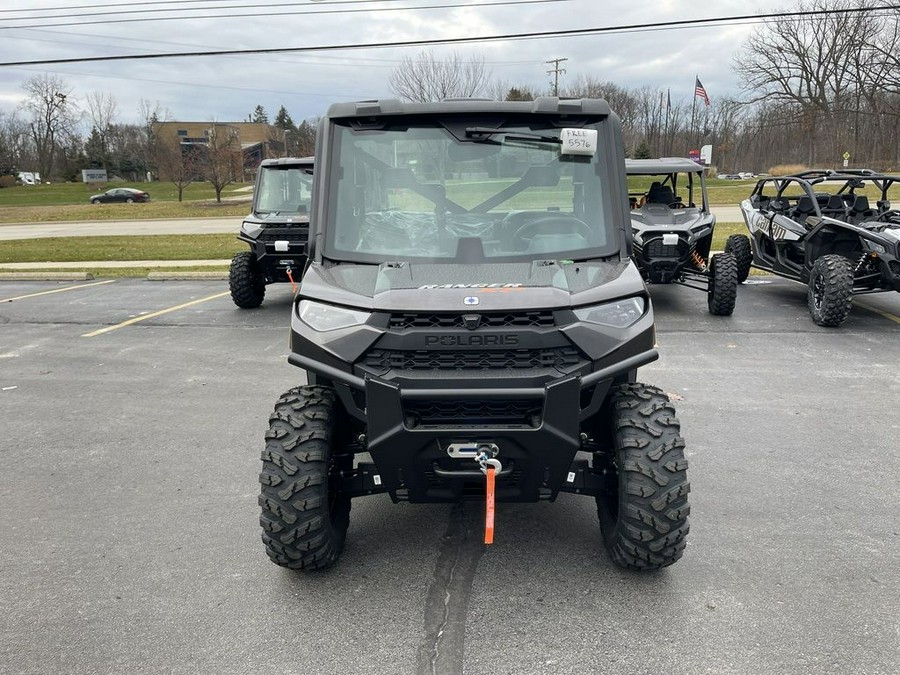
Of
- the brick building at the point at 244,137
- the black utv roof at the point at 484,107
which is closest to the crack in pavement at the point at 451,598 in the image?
the black utv roof at the point at 484,107

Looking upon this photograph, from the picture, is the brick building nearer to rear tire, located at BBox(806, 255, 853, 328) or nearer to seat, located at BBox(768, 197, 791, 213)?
seat, located at BBox(768, 197, 791, 213)

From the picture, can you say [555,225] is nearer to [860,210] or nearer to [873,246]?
[873,246]

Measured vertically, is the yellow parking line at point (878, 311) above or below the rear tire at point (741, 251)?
below

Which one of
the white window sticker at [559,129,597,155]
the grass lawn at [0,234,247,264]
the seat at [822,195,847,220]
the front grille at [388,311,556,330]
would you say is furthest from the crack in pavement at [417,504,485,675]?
the grass lawn at [0,234,247,264]

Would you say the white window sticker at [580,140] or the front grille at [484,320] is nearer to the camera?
the front grille at [484,320]

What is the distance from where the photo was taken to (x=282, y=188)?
10219mm

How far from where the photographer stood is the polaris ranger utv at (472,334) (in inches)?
113

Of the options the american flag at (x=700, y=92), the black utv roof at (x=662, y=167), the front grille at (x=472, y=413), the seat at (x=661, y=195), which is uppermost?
the american flag at (x=700, y=92)

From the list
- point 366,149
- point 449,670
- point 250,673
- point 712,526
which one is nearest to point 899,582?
point 712,526

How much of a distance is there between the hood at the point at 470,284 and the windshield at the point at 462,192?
0.19 metres

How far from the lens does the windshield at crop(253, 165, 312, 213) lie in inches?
400

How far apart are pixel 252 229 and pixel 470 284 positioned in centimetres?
A: 739

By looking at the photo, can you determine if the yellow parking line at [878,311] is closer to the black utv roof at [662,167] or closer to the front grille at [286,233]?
the black utv roof at [662,167]

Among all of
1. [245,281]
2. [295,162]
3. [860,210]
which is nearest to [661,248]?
[860,210]
